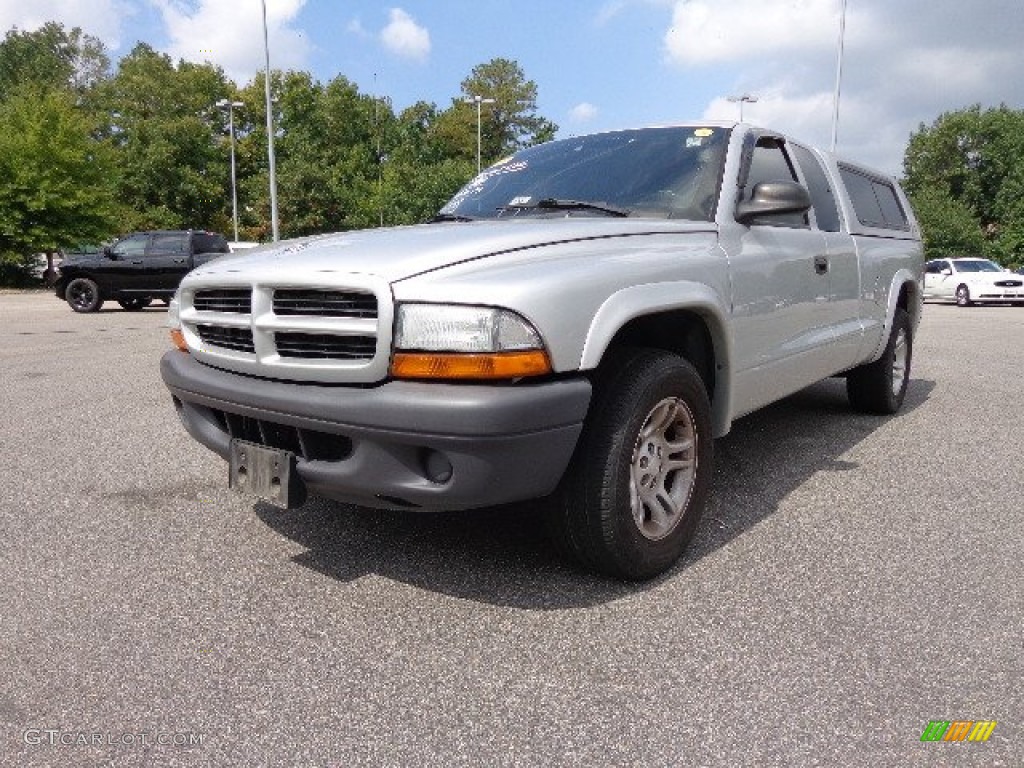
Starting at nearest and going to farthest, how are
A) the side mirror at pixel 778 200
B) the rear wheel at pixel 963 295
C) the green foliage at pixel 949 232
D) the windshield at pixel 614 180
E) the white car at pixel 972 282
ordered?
the side mirror at pixel 778 200, the windshield at pixel 614 180, the white car at pixel 972 282, the rear wheel at pixel 963 295, the green foliage at pixel 949 232

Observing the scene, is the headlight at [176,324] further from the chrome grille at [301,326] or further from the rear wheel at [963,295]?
the rear wheel at [963,295]

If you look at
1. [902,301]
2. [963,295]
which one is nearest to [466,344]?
[902,301]

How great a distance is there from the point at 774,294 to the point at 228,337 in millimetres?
2296

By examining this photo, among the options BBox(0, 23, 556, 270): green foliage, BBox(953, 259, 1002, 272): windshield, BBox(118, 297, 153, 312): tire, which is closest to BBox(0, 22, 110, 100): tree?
BBox(0, 23, 556, 270): green foliage

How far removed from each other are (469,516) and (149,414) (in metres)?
3.33

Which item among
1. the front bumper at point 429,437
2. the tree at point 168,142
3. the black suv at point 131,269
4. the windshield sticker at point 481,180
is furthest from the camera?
the tree at point 168,142

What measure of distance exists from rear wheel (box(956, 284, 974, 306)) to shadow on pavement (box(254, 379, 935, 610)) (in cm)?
2173

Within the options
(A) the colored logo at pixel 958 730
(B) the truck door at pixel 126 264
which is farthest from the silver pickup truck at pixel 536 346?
(B) the truck door at pixel 126 264

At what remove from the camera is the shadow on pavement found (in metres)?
2.70

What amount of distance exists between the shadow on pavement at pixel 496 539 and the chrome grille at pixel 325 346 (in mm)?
826

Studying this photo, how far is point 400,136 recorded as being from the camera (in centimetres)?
5303

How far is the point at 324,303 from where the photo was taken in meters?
2.46

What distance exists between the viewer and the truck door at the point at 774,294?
3.29 meters

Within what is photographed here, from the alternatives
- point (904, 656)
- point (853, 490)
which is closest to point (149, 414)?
point (853, 490)
